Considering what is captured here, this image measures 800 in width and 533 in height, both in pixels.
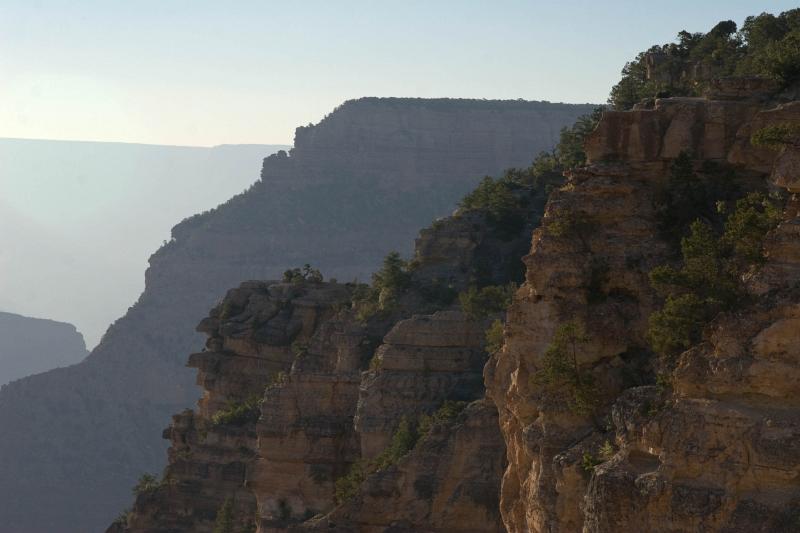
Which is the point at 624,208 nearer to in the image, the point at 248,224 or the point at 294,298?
the point at 294,298

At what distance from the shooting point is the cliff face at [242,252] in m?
144

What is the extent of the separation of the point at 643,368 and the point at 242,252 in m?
147

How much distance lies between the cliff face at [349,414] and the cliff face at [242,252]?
71171mm

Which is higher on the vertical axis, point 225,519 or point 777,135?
point 777,135

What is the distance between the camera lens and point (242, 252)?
174500mm

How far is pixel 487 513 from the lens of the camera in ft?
138

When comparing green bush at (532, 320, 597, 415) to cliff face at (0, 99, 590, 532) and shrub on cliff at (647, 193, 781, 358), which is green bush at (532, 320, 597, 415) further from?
cliff face at (0, 99, 590, 532)

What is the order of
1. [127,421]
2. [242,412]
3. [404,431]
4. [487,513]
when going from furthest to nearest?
[127,421]
[242,412]
[404,431]
[487,513]

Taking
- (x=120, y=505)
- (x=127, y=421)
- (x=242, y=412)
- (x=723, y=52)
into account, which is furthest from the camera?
(x=127, y=421)

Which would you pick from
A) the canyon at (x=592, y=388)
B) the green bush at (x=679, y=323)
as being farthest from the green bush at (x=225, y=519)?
the green bush at (x=679, y=323)

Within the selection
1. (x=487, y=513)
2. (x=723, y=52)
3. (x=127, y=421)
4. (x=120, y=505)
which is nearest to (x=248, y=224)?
(x=127, y=421)

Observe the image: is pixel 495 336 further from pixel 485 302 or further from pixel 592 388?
pixel 592 388

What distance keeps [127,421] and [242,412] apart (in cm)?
8442

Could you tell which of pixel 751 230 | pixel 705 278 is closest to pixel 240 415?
pixel 705 278
